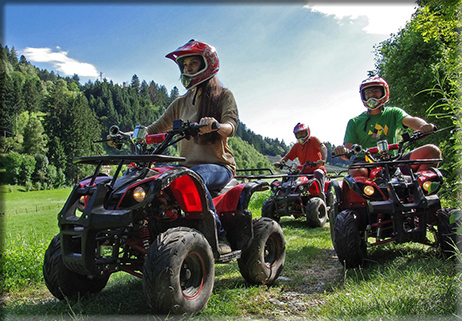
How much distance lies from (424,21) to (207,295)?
2718mm

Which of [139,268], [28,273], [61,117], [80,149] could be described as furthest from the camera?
[61,117]

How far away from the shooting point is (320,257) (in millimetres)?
5055

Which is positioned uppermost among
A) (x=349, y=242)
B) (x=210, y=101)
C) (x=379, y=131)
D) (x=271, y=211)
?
(x=210, y=101)

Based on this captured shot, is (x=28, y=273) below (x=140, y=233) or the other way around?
below

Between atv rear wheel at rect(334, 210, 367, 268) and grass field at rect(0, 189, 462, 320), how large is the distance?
0.43 feet

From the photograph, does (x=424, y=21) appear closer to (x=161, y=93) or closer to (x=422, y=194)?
(x=422, y=194)

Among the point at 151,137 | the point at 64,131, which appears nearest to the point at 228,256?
the point at 151,137

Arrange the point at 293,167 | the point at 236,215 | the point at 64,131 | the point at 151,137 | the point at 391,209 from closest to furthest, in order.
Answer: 1. the point at 151,137
2. the point at 236,215
3. the point at 391,209
4. the point at 293,167
5. the point at 64,131

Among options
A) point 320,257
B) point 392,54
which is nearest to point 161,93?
point 392,54

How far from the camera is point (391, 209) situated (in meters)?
3.82

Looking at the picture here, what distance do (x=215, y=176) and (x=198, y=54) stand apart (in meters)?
1.18

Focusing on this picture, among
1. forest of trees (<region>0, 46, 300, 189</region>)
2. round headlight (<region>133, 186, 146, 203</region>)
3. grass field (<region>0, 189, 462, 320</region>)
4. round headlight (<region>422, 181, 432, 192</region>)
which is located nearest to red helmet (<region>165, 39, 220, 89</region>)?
round headlight (<region>133, 186, 146, 203</region>)

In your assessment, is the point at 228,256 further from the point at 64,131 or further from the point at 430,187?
the point at 64,131

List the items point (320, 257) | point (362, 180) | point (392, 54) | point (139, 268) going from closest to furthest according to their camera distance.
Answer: point (139, 268) < point (362, 180) < point (320, 257) < point (392, 54)
